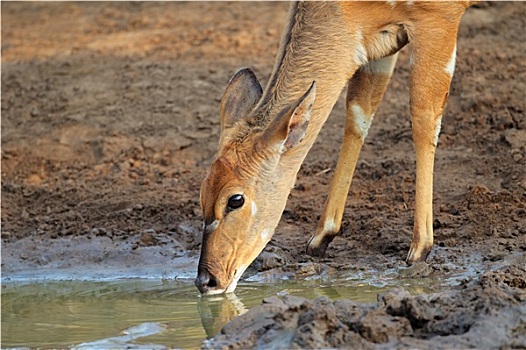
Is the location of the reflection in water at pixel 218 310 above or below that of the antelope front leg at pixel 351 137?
below

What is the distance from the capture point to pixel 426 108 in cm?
788

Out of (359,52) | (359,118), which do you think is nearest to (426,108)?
(359,52)

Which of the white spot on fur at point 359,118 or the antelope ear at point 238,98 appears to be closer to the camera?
the antelope ear at point 238,98

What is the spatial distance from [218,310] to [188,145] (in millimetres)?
4291

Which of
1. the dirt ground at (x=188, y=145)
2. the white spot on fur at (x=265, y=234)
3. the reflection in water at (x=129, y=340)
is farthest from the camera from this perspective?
the dirt ground at (x=188, y=145)

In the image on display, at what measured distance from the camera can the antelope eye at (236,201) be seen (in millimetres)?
7238

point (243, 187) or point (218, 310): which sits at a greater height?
point (243, 187)

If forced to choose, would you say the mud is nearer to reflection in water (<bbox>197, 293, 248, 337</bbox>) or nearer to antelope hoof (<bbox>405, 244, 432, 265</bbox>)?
reflection in water (<bbox>197, 293, 248, 337</bbox>)

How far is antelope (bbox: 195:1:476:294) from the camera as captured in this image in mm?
7242

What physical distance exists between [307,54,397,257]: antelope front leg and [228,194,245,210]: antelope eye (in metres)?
1.42

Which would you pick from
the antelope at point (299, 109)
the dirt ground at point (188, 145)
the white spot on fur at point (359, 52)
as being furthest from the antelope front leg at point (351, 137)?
the white spot on fur at point (359, 52)

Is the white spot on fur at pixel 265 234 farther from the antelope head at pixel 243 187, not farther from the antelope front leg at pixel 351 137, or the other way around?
the antelope front leg at pixel 351 137

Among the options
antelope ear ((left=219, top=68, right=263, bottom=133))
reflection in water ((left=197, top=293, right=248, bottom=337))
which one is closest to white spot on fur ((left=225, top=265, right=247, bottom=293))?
reflection in water ((left=197, top=293, right=248, bottom=337))

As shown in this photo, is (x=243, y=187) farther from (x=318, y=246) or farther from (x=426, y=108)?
(x=426, y=108)
